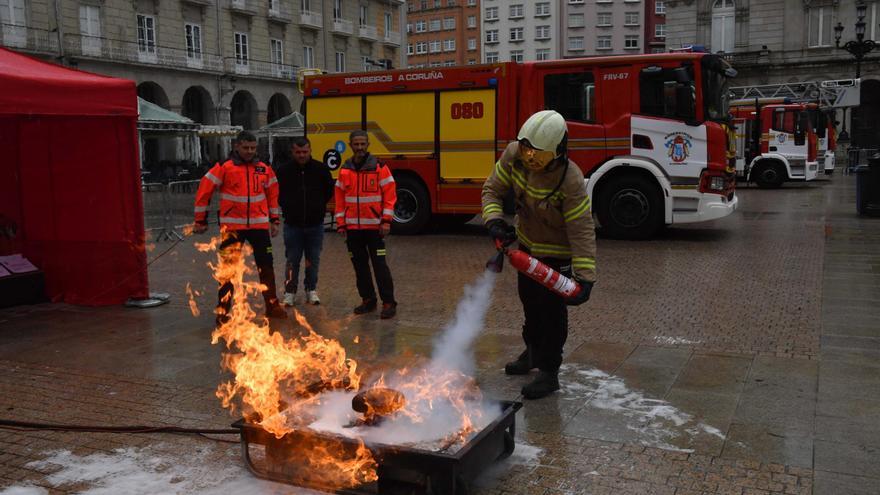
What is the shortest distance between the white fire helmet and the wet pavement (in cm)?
156

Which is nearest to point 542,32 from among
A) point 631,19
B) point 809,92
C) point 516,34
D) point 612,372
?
point 516,34

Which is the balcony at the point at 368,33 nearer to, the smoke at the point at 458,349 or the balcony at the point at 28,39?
the balcony at the point at 28,39

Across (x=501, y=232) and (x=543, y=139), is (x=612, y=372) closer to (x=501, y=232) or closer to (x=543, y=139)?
(x=501, y=232)

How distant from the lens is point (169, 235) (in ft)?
48.5

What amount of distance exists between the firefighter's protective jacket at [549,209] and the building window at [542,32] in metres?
88.6

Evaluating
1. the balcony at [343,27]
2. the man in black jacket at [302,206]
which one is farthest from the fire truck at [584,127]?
the balcony at [343,27]

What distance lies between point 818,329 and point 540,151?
12.2 ft

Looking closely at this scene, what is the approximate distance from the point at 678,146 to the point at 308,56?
4034 cm

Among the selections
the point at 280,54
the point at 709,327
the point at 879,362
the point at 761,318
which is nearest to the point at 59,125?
the point at 709,327

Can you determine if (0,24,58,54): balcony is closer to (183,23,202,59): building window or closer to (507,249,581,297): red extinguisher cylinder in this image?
(183,23,202,59): building window

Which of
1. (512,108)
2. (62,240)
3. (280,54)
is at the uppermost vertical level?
(280,54)

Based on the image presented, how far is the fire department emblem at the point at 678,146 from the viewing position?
41.1ft

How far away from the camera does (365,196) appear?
25.5ft

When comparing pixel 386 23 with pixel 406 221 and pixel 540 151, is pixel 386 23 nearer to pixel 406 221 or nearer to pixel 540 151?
pixel 406 221
